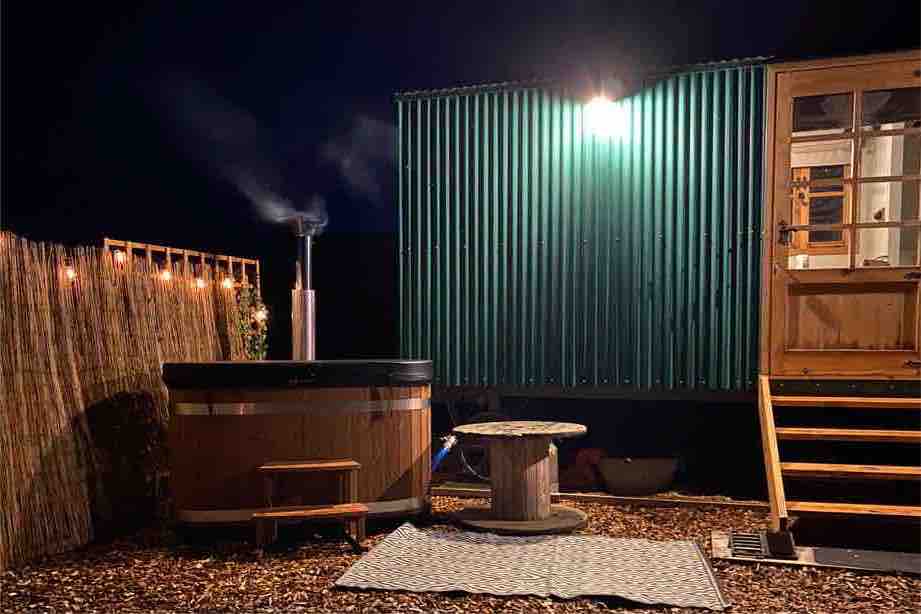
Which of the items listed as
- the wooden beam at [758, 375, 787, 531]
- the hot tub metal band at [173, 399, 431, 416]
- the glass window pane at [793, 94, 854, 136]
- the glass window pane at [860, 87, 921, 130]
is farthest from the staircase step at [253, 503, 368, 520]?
the glass window pane at [860, 87, 921, 130]

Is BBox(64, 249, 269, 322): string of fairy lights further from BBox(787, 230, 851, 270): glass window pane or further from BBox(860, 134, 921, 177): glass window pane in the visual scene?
BBox(860, 134, 921, 177): glass window pane

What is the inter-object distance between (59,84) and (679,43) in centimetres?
2033

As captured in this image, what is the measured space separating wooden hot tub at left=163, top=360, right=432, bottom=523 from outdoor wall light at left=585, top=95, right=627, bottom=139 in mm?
2973

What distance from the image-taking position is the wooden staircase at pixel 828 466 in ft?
15.0

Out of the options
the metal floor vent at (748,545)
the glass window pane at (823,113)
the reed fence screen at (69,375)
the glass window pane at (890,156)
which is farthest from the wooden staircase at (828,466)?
the reed fence screen at (69,375)

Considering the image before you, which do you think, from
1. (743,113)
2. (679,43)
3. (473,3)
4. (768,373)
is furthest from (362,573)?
(473,3)

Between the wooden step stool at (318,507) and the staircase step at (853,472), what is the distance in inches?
118

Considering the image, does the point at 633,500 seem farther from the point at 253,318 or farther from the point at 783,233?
the point at 253,318

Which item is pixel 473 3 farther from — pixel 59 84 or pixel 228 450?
pixel 59 84

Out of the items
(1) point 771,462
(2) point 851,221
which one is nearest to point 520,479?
(1) point 771,462

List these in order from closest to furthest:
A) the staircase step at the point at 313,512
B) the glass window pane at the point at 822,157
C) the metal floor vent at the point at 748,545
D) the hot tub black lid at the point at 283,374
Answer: the metal floor vent at the point at 748,545 → the staircase step at the point at 313,512 → the hot tub black lid at the point at 283,374 → the glass window pane at the point at 822,157

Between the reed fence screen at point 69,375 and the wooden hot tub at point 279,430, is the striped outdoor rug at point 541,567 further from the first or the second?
the reed fence screen at point 69,375

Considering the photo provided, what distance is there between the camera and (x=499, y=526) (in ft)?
15.9

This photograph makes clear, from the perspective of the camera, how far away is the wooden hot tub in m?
4.69
